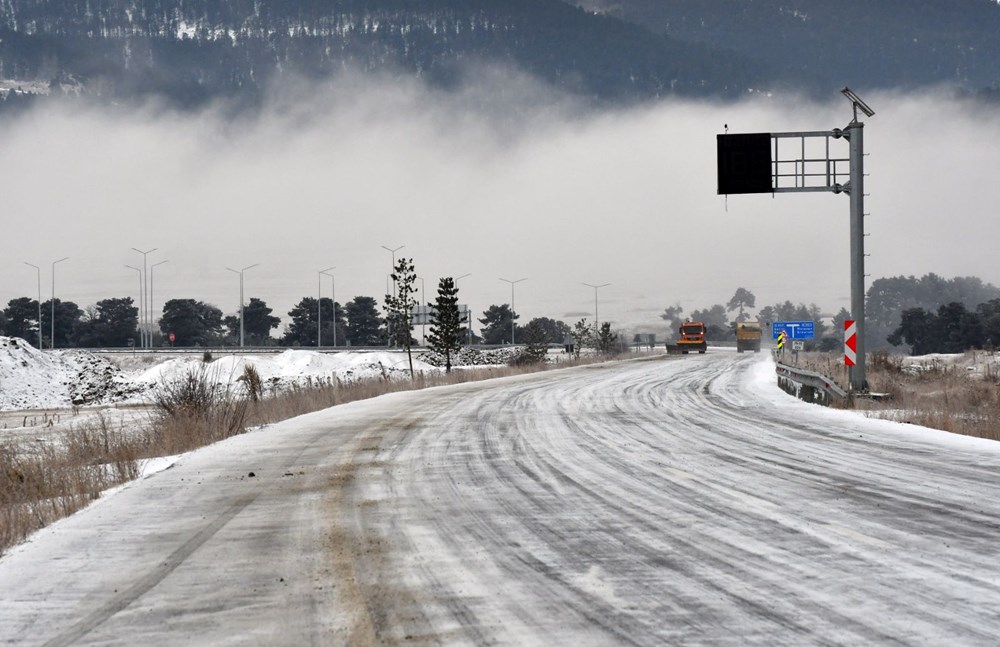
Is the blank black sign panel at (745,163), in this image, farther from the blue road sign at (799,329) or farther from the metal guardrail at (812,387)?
the blue road sign at (799,329)

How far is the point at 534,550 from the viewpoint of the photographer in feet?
22.0

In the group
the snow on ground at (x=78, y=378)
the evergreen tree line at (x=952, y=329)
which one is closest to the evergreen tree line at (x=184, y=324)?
the evergreen tree line at (x=952, y=329)

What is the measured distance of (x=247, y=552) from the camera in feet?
22.5

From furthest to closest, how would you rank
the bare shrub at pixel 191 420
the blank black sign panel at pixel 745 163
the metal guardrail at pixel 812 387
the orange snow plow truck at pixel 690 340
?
1. the orange snow plow truck at pixel 690 340
2. the blank black sign panel at pixel 745 163
3. the metal guardrail at pixel 812 387
4. the bare shrub at pixel 191 420

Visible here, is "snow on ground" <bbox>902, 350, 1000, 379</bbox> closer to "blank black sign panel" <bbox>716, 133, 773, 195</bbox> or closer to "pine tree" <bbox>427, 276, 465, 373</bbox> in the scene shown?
"blank black sign panel" <bbox>716, 133, 773, 195</bbox>

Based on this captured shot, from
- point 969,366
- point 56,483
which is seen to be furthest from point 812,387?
point 969,366

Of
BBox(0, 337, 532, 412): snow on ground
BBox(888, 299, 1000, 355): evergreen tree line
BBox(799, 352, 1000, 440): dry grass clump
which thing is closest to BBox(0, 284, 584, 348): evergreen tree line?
BBox(888, 299, 1000, 355): evergreen tree line

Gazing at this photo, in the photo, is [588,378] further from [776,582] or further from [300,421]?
[776,582]

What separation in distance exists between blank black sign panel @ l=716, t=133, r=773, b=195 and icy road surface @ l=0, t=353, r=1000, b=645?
16.0m

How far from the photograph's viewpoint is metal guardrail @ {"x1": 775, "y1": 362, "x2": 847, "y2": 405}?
2109 centimetres

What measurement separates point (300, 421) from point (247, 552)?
12.9 m

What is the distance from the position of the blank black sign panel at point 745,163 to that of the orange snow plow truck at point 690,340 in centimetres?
5100

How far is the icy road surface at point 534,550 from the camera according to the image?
4980 millimetres

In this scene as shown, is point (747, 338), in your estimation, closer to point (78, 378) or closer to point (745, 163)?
point (78, 378)
